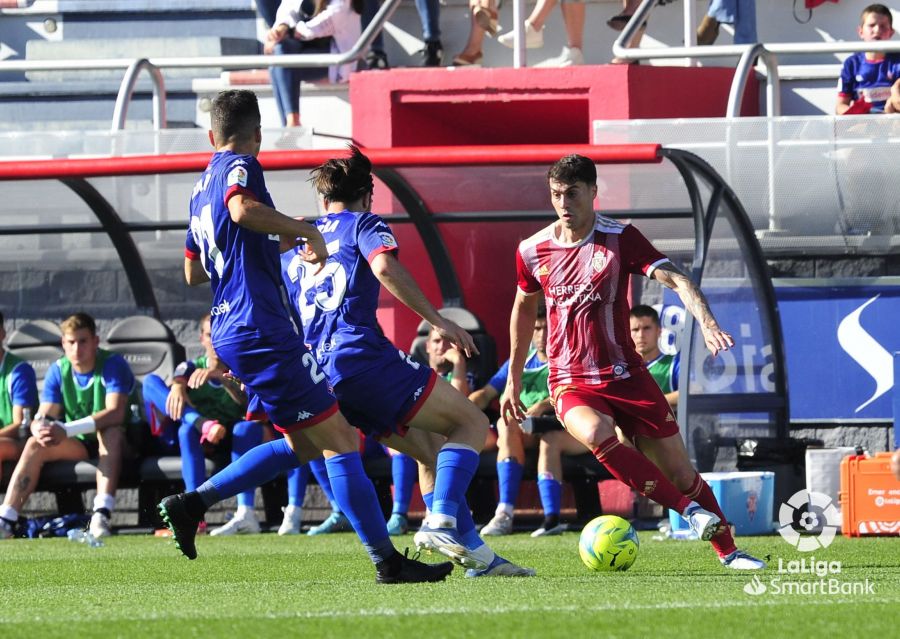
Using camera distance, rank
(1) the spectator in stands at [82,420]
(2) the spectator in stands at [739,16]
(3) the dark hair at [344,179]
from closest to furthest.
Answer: (3) the dark hair at [344,179] < (1) the spectator in stands at [82,420] < (2) the spectator in stands at [739,16]

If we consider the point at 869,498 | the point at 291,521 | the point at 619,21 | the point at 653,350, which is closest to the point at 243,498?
the point at 291,521

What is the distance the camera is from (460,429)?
671 centimetres

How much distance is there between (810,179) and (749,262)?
0.65 meters

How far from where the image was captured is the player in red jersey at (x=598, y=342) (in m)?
6.89

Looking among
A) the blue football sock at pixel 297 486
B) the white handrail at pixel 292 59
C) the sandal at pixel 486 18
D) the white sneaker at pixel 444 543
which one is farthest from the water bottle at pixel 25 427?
the white sneaker at pixel 444 543

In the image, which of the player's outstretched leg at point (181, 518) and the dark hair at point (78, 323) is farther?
the dark hair at point (78, 323)

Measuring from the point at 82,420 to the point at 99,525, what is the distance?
0.75 meters

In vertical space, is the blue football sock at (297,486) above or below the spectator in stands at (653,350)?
below

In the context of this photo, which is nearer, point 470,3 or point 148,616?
point 148,616

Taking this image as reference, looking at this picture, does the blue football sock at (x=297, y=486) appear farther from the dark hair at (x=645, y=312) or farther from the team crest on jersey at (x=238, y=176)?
the team crest on jersey at (x=238, y=176)

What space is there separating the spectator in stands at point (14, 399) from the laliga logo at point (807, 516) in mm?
5092

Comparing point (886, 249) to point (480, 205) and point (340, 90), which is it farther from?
point (340, 90)

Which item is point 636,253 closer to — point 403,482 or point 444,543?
point 444,543

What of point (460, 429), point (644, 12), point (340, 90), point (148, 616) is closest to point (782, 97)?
point (644, 12)
